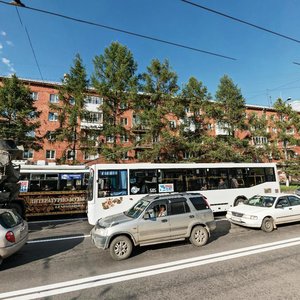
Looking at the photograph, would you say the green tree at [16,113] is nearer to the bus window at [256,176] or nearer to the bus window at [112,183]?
the bus window at [112,183]

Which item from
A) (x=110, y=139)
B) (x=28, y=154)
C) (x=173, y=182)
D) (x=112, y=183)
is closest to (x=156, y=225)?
(x=112, y=183)

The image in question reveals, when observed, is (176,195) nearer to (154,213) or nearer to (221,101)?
(154,213)

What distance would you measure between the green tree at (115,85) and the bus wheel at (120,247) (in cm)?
1967

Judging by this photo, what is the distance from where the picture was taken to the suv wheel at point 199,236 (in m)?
7.76

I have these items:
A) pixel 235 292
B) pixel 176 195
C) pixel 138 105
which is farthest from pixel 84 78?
pixel 235 292

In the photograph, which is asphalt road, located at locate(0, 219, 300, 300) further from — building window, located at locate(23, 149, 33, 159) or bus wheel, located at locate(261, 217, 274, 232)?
building window, located at locate(23, 149, 33, 159)

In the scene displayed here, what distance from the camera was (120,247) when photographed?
6809 mm

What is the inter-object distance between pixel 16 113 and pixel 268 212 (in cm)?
2495

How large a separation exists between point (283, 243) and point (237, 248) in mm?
1784

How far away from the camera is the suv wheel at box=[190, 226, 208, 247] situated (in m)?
7.76

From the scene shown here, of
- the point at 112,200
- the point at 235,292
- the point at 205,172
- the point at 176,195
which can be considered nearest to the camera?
the point at 235,292

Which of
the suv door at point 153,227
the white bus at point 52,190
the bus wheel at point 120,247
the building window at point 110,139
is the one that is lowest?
the bus wheel at point 120,247

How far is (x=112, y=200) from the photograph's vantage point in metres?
11.3

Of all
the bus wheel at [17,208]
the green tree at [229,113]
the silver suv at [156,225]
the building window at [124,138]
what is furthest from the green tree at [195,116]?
the silver suv at [156,225]
